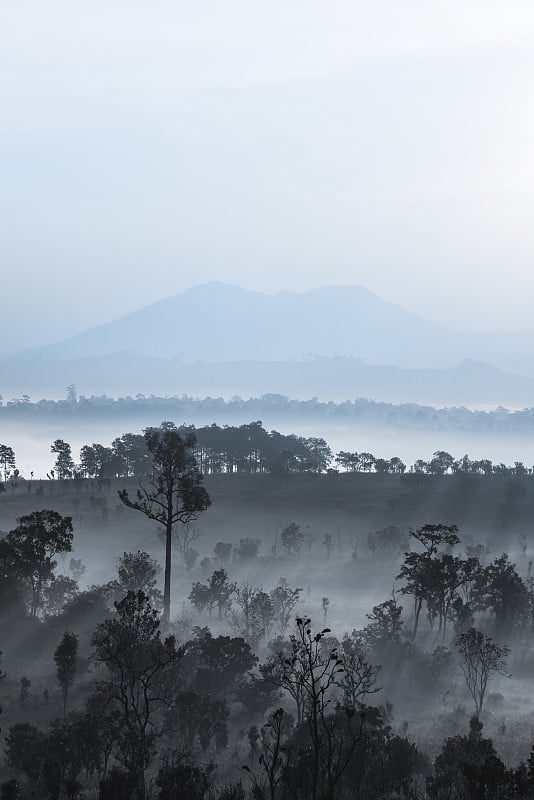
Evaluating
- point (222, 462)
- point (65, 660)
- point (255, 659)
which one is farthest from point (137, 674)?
point (222, 462)

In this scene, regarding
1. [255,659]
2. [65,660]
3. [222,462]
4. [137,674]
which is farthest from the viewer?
[222,462]

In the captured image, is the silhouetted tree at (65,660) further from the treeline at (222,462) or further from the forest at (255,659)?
the treeline at (222,462)

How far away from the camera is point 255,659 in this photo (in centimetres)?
5356

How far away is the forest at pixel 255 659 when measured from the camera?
3619 cm

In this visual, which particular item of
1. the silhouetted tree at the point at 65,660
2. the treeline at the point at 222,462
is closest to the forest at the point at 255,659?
the silhouetted tree at the point at 65,660

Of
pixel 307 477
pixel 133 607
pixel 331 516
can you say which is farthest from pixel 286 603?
pixel 307 477

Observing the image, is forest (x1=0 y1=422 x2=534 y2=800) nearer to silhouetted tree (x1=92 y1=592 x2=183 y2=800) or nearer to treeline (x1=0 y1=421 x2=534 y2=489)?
silhouetted tree (x1=92 y1=592 x2=183 y2=800)

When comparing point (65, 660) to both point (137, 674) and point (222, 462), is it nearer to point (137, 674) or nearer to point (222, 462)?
point (137, 674)

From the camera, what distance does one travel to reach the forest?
36188 mm

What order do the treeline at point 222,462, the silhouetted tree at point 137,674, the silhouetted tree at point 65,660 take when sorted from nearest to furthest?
1. the silhouetted tree at point 137,674
2. the silhouetted tree at point 65,660
3. the treeline at point 222,462

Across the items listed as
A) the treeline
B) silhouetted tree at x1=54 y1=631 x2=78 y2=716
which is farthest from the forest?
the treeline

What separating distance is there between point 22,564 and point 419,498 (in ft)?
377

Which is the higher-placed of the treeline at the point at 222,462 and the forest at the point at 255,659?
the treeline at the point at 222,462

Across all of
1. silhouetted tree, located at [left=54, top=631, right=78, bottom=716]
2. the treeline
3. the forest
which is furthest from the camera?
the treeline
